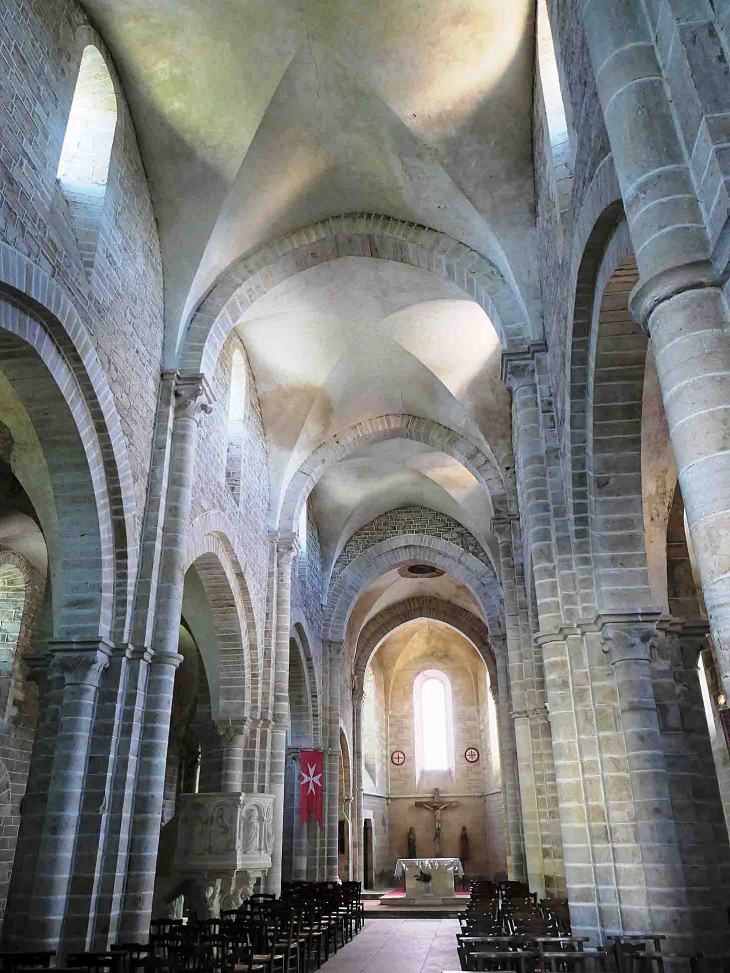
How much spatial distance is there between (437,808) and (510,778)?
1210 cm

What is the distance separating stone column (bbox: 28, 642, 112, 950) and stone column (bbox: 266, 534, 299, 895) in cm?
658

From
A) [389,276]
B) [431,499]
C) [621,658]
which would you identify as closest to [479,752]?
[431,499]

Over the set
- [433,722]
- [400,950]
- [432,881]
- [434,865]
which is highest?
[433,722]

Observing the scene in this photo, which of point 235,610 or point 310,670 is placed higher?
point 310,670

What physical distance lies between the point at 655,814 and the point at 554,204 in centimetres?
598

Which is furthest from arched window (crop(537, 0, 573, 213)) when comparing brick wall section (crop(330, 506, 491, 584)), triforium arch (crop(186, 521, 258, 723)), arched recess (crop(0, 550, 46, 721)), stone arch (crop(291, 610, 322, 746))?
brick wall section (crop(330, 506, 491, 584))

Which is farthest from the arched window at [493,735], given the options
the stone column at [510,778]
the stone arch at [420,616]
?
the stone column at [510,778]

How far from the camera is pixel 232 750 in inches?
534

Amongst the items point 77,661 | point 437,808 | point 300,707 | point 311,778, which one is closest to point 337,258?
point 77,661

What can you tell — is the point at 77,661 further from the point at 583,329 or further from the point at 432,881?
the point at 432,881

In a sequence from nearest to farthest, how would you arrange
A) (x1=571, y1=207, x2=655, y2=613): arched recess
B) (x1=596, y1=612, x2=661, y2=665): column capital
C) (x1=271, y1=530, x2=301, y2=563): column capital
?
(x1=571, y1=207, x2=655, y2=613): arched recess < (x1=596, y1=612, x2=661, y2=665): column capital < (x1=271, y1=530, x2=301, y2=563): column capital

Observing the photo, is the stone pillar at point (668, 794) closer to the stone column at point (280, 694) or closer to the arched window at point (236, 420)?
the arched window at point (236, 420)

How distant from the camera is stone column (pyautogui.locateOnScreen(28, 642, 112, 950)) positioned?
7.38 m

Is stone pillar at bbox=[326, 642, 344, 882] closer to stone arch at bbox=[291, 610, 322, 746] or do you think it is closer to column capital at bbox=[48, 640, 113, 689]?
stone arch at bbox=[291, 610, 322, 746]
